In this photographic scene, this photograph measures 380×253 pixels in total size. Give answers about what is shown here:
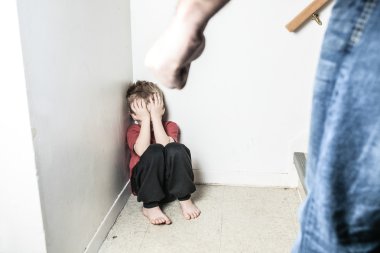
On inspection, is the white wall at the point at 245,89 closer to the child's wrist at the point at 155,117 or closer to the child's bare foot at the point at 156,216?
the child's wrist at the point at 155,117

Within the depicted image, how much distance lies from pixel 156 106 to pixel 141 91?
0.10 meters

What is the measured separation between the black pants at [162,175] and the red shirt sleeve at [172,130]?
0.13m

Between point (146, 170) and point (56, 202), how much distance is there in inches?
20.5

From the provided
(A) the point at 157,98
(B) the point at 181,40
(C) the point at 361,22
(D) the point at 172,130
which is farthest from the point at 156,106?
(C) the point at 361,22

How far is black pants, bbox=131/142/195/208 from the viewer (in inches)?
62.3

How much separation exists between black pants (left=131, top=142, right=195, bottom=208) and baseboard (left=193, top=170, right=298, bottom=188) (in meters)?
0.28

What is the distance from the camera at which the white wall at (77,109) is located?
3.23 ft

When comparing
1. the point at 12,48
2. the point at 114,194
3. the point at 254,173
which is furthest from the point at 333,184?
the point at 254,173

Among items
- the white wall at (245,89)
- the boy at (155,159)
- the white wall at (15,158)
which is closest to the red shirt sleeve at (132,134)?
the boy at (155,159)

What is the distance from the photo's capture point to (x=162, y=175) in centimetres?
162

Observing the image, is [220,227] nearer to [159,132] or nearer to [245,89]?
[159,132]

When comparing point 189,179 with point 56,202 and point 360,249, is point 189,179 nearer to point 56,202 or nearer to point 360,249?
point 56,202

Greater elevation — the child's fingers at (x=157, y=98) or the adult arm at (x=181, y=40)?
the adult arm at (x=181, y=40)

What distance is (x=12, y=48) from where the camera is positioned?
882mm
